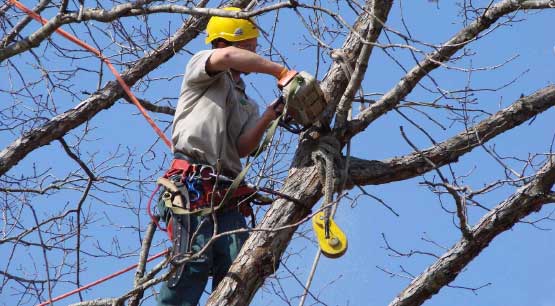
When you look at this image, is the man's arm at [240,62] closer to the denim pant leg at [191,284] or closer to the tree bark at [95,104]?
the denim pant leg at [191,284]

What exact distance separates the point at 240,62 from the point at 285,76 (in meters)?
0.21

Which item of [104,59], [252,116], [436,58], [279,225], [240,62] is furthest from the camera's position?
[104,59]

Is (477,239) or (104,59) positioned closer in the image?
(477,239)

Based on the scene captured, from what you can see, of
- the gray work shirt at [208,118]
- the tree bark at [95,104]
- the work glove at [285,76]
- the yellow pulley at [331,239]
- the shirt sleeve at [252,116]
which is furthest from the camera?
the tree bark at [95,104]

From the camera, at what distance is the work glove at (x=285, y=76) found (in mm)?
4695

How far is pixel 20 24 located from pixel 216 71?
133cm

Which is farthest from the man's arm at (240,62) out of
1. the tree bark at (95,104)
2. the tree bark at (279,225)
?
the tree bark at (95,104)

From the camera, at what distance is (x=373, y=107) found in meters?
4.86

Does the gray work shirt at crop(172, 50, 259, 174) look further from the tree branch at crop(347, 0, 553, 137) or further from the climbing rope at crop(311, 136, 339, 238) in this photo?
the tree branch at crop(347, 0, 553, 137)

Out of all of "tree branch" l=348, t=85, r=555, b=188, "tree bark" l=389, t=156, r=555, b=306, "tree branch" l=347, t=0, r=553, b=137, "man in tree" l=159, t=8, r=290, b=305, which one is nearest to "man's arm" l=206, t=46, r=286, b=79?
"man in tree" l=159, t=8, r=290, b=305

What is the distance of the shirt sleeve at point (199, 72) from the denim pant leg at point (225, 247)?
61 cm

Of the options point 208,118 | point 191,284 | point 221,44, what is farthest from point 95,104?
point 191,284

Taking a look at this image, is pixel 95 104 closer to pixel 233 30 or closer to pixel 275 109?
pixel 233 30

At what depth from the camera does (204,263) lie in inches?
182
